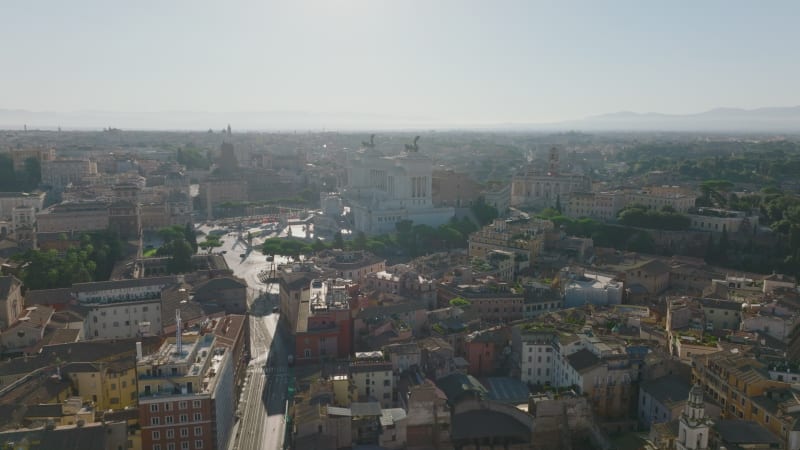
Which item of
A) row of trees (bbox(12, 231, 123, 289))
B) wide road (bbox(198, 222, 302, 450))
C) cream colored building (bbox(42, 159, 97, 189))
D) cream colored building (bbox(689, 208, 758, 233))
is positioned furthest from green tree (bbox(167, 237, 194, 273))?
cream colored building (bbox(42, 159, 97, 189))

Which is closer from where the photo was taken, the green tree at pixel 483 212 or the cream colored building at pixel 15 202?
the cream colored building at pixel 15 202

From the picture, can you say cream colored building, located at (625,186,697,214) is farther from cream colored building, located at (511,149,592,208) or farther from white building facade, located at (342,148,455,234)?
white building facade, located at (342,148,455,234)

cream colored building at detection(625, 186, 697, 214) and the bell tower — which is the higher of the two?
cream colored building at detection(625, 186, 697, 214)

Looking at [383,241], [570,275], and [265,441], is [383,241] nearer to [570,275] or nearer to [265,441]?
[570,275]

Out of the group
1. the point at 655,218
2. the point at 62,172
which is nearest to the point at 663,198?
the point at 655,218

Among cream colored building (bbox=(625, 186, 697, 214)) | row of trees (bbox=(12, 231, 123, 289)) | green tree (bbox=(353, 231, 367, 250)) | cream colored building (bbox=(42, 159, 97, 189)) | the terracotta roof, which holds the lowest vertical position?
the terracotta roof

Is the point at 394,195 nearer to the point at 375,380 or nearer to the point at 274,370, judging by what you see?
the point at 274,370

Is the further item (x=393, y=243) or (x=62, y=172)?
(x=62, y=172)

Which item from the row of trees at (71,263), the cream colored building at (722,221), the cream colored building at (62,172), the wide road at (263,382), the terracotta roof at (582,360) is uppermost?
the cream colored building at (62,172)

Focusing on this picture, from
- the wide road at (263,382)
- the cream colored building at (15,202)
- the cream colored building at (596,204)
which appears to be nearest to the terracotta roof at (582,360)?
the wide road at (263,382)

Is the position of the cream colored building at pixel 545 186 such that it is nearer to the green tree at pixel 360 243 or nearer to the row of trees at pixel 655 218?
the row of trees at pixel 655 218
